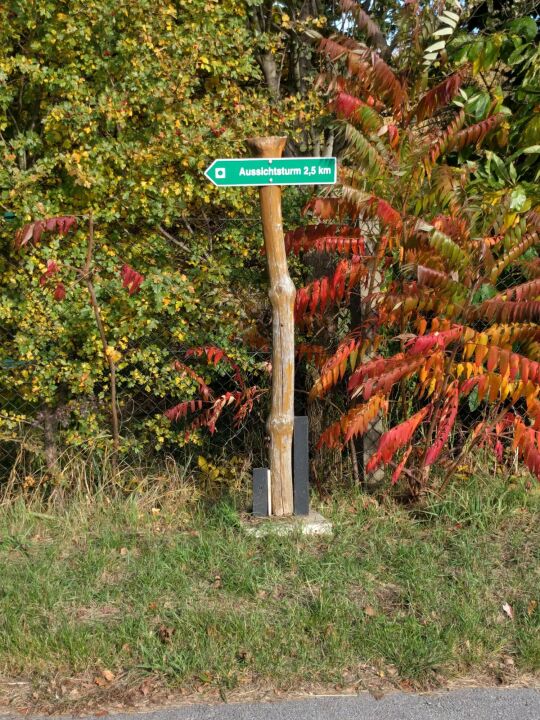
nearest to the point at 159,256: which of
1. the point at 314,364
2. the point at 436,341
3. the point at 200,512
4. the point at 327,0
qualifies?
the point at 314,364

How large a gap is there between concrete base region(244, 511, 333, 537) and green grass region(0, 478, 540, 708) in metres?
0.07

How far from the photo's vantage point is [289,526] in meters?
4.99

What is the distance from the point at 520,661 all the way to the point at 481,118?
3.54 m

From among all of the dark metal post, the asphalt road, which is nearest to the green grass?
the asphalt road

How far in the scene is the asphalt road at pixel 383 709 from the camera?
3527 millimetres

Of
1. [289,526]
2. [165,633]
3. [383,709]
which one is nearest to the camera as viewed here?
[383,709]

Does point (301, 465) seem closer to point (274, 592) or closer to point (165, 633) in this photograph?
point (274, 592)

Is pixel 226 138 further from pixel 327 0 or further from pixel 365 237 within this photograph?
pixel 327 0

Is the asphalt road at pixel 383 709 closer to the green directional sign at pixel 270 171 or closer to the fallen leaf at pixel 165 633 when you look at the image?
the fallen leaf at pixel 165 633

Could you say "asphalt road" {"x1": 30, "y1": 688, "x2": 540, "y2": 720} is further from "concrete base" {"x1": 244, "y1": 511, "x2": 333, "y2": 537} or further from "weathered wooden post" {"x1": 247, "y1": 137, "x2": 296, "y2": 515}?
"weathered wooden post" {"x1": 247, "y1": 137, "x2": 296, "y2": 515}

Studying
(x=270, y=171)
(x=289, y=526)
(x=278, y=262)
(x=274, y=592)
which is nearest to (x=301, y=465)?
(x=289, y=526)

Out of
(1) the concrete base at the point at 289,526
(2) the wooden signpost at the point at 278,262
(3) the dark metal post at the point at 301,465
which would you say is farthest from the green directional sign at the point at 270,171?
(1) the concrete base at the point at 289,526

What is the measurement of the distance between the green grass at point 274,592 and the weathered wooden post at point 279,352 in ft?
1.22

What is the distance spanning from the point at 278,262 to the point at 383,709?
2.58m
